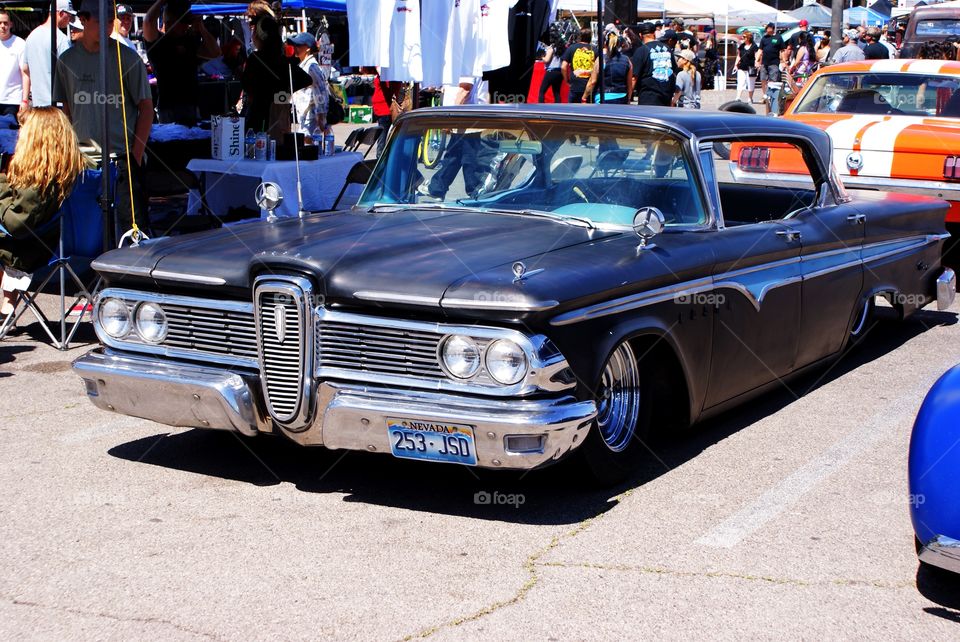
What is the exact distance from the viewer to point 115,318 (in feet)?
16.4

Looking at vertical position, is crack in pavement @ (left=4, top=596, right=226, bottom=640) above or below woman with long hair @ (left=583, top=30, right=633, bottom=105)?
below

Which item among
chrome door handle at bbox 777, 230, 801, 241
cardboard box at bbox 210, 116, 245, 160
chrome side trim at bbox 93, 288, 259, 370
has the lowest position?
chrome side trim at bbox 93, 288, 259, 370

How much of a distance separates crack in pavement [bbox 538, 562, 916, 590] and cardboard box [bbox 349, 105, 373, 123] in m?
20.4

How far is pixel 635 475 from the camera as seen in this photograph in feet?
16.5

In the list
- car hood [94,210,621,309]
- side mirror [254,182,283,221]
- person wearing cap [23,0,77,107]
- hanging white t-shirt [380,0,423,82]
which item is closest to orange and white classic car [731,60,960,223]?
hanging white t-shirt [380,0,423,82]

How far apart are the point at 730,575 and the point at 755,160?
5.51m

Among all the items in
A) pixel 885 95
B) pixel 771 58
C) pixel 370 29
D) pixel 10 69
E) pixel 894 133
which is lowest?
pixel 894 133

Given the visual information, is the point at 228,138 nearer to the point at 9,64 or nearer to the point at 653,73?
the point at 9,64

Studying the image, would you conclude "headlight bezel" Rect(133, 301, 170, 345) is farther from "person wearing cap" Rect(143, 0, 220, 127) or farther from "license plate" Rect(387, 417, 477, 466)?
"person wearing cap" Rect(143, 0, 220, 127)

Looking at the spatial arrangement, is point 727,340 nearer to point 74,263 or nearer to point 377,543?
point 377,543

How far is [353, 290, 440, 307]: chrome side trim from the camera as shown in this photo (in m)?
4.21

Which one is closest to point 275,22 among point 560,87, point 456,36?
point 456,36

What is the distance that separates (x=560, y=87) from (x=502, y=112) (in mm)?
10246

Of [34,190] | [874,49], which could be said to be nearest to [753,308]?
[34,190]
